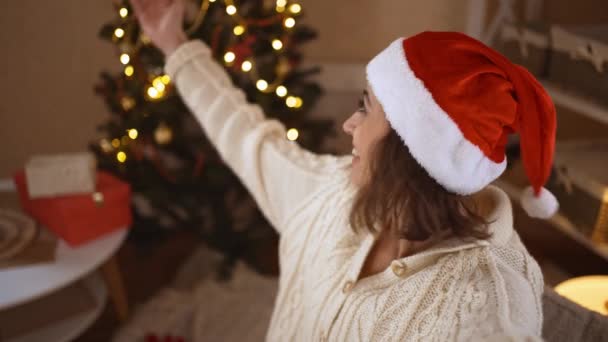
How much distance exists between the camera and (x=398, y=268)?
887 millimetres

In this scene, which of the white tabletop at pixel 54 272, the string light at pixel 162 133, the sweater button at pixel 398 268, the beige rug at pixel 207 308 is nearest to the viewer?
the sweater button at pixel 398 268

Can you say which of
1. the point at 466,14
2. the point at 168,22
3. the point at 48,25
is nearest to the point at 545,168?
the point at 168,22

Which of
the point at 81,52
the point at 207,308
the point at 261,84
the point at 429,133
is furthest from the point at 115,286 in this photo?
the point at 429,133

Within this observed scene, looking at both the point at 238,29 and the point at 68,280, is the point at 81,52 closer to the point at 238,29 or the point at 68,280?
the point at 238,29

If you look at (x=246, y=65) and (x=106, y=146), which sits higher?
(x=246, y=65)

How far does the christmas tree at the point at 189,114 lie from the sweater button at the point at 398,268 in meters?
0.78

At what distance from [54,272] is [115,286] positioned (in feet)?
1.33

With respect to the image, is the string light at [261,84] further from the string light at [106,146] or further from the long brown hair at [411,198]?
the long brown hair at [411,198]

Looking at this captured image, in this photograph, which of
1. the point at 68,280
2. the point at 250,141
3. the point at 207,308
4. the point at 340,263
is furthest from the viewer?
the point at 207,308

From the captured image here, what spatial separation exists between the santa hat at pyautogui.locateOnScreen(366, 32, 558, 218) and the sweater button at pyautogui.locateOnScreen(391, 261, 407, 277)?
14 cm

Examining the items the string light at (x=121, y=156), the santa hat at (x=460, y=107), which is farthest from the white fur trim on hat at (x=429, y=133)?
the string light at (x=121, y=156)

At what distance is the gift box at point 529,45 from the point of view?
174 centimetres

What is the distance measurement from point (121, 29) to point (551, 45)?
1.24m

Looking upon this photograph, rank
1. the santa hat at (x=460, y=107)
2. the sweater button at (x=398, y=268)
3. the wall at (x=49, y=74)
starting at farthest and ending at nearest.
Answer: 1. the wall at (x=49, y=74)
2. the sweater button at (x=398, y=268)
3. the santa hat at (x=460, y=107)
